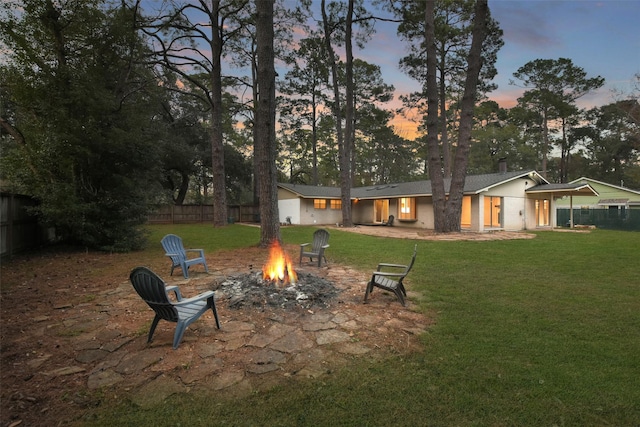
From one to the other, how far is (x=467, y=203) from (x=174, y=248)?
16.0 m

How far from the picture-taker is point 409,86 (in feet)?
75.8

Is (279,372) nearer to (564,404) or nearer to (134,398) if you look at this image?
(134,398)

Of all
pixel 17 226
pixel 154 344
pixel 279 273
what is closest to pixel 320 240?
pixel 279 273

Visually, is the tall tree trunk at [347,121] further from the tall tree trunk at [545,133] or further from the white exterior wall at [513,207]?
the tall tree trunk at [545,133]

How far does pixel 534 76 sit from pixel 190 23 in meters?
27.3

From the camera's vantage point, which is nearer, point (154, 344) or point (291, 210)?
point (154, 344)

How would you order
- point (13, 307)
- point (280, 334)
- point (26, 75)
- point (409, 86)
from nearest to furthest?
point (280, 334) → point (13, 307) → point (26, 75) → point (409, 86)

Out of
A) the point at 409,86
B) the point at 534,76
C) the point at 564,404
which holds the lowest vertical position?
the point at 564,404

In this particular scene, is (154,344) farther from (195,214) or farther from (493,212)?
(195,214)

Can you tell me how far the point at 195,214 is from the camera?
2339 centimetres

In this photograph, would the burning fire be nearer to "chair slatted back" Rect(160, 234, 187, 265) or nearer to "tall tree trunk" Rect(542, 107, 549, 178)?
"chair slatted back" Rect(160, 234, 187, 265)

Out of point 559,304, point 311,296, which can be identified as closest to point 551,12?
point 559,304

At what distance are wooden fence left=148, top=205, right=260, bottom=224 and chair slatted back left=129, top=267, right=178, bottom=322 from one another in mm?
19671

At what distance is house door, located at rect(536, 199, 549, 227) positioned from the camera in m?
18.4
